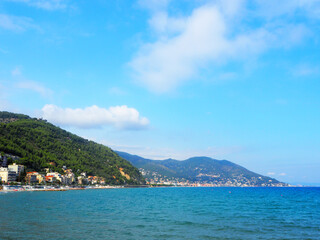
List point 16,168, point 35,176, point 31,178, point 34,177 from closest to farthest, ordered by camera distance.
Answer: point 16,168, point 31,178, point 34,177, point 35,176

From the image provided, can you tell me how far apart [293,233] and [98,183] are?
185201 millimetres

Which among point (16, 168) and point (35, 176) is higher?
point (16, 168)

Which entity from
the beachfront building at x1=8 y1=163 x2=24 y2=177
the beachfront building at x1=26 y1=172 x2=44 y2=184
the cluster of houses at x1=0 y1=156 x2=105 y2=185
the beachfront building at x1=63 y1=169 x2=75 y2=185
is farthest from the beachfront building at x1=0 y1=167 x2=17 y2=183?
the beachfront building at x1=63 y1=169 x2=75 y2=185

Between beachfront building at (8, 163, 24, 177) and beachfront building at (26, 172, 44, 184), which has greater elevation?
beachfront building at (8, 163, 24, 177)

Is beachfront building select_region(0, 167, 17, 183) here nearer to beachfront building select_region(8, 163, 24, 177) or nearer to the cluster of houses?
the cluster of houses

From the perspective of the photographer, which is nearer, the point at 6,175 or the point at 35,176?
the point at 6,175

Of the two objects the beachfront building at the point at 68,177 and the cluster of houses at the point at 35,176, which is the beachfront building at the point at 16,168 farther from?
the beachfront building at the point at 68,177

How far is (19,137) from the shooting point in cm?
18162

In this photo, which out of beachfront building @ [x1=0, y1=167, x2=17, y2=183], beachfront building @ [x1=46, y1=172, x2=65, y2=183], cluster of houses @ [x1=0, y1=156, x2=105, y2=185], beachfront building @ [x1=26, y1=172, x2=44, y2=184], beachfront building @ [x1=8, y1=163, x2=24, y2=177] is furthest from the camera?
beachfront building @ [x1=46, y1=172, x2=65, y2=183]

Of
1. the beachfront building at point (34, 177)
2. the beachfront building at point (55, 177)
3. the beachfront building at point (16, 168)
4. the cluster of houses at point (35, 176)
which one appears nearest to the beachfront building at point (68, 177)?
the cluster of houses at point (35, 176)

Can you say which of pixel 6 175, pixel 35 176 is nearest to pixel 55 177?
pixel 35 176

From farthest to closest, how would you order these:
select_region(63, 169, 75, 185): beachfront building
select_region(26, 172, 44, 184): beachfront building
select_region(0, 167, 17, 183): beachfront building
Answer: select_region(63, 169, 75, 185): beachfront building < select_region(26, 172, 44, 184): beachfront building < select_region(0, 167, 17, 183): beachfront building

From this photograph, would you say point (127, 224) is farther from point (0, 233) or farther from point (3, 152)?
point (3, 152)

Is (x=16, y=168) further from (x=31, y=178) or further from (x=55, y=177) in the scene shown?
(x=55, y=177)
